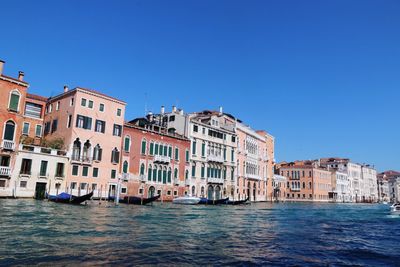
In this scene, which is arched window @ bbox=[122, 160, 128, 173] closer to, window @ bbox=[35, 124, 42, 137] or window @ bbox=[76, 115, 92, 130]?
window @ bbox=[76, 115, 92, 130]

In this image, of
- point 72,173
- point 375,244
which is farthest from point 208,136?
point 375,244

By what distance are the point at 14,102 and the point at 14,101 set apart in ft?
0.21

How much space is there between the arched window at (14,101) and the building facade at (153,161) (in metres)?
7.96

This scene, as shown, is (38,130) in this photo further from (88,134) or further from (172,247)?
(172,247)

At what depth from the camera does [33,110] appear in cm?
2773

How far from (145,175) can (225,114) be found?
16.9 metres

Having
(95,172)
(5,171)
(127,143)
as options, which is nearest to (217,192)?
(127,143)

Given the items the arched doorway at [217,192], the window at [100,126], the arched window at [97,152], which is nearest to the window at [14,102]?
the window at [100,126]

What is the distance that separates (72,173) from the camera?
24812 mm

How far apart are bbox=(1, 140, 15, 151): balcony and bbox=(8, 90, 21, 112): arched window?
2.21 meters

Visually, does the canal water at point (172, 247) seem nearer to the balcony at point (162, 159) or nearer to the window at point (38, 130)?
the window at point (38, 130)

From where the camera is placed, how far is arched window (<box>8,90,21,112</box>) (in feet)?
74.7

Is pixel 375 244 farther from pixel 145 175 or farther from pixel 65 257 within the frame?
pixel 145 175

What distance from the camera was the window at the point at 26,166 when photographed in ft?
73.6
